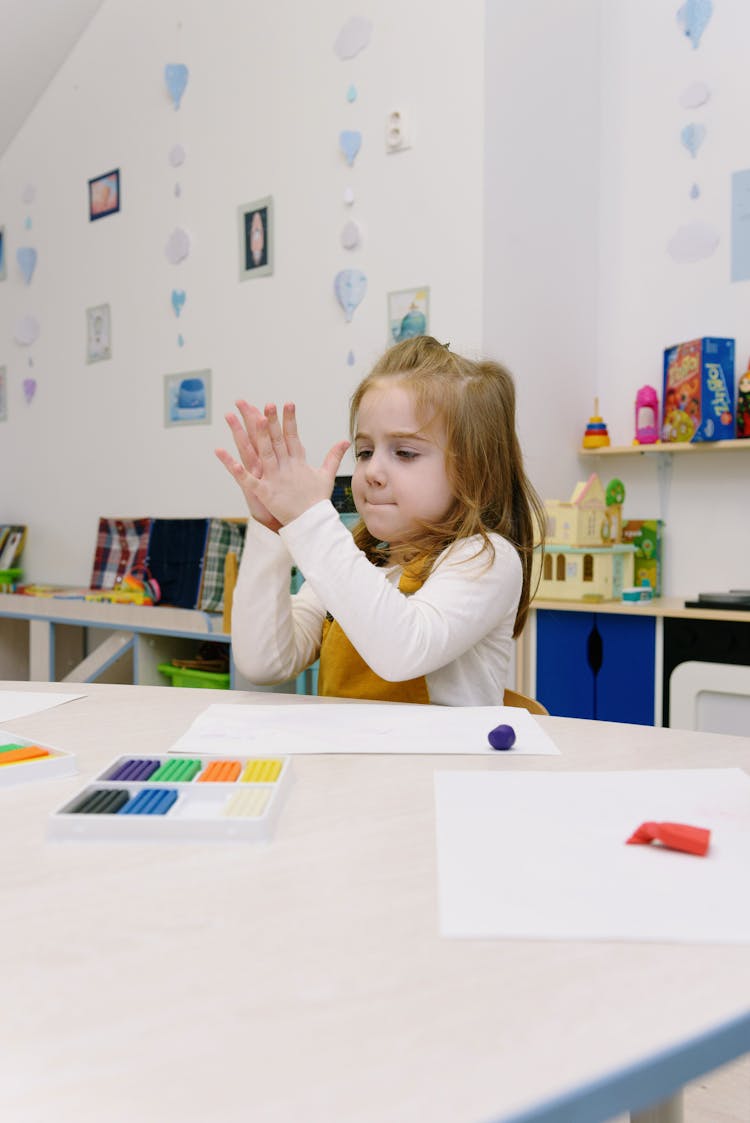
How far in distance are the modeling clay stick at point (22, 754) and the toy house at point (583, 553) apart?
5.77 ft

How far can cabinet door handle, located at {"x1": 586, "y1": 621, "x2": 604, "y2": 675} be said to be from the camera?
233cm

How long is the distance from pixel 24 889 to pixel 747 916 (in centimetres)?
36

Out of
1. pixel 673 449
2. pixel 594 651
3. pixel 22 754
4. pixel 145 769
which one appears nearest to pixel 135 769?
pixel 145 769

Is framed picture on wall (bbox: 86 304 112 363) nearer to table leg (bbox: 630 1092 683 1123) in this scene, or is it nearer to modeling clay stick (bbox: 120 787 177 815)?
modeling clay stick (bbox: 120 787 177 815)

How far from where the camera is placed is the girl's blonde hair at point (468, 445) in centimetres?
124

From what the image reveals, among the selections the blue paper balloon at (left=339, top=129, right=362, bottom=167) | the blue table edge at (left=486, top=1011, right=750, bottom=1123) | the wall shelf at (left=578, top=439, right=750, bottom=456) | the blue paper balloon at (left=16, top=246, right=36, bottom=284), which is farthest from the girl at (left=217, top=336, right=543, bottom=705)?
the blue paper balloon at (left=16, top=246, right=36, bottom=284)

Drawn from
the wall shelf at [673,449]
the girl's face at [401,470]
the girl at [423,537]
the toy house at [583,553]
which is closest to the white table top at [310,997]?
the girl at [423,537]

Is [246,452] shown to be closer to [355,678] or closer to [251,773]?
[355,678]

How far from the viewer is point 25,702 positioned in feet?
3.45

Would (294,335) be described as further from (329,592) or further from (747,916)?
(747,916)

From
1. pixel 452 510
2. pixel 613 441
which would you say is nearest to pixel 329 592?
pixel 452 510

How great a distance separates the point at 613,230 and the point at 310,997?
269 centimetres

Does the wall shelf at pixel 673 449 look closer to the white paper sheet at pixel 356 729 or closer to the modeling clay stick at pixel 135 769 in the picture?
the white paper sheet at pixel 356 729

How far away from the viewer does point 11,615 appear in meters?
3.34
